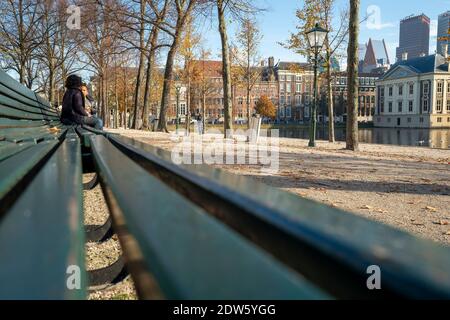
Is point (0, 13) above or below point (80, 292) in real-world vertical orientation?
above

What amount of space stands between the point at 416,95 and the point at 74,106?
301ft

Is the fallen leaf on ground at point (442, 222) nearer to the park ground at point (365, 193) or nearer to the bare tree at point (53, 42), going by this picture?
the park ground at point (365, 193)

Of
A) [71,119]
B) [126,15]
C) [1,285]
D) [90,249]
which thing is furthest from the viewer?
[126,15]

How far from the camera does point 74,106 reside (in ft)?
20.0

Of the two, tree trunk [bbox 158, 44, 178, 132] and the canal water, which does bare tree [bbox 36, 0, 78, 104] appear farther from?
the canal water

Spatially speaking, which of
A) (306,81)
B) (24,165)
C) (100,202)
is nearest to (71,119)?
(100,202)

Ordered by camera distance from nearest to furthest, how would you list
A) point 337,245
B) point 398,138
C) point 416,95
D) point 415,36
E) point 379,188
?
point 337,245 → point 379,188 → point 398,138 → point 416,95 → point 415,36

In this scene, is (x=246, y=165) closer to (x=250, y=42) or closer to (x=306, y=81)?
(x=250, y=42)

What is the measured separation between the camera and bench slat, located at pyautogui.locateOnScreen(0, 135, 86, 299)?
0.48m

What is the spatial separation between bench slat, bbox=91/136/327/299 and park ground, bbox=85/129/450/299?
69.9 inches

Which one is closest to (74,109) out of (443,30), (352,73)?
(352,73)

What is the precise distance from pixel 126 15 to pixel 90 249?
1465 centimetres

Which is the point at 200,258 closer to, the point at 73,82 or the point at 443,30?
the point at 73,82

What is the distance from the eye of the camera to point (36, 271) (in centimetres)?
51
